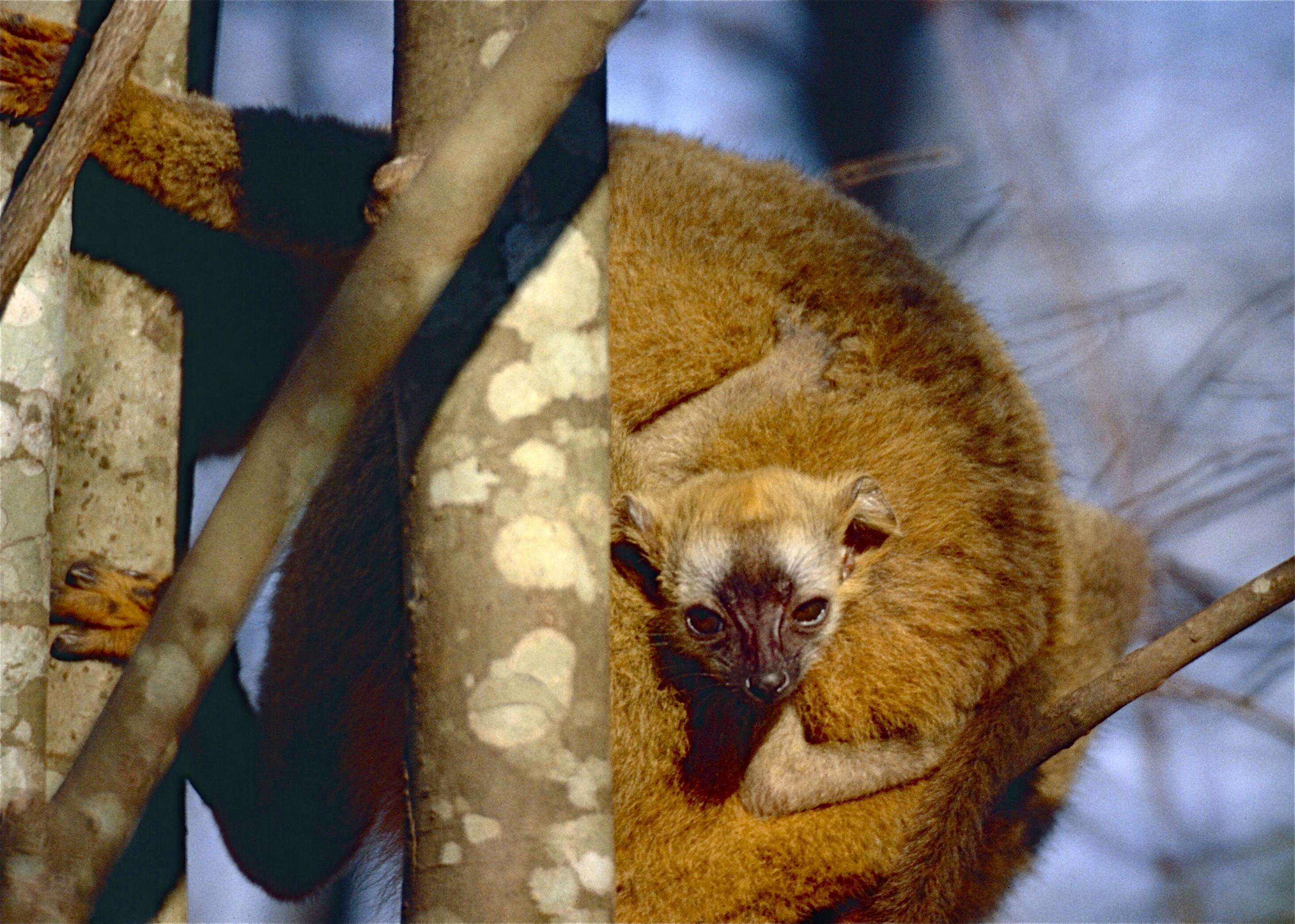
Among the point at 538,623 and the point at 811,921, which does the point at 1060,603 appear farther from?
the point at 538,623

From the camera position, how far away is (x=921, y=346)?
12.5 feet

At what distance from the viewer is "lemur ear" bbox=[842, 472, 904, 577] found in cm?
347

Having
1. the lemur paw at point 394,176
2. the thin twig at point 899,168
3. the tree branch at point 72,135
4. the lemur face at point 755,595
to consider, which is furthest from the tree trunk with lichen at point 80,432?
the thin twig at point 899,168

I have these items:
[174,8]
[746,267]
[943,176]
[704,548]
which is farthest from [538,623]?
[943,176]

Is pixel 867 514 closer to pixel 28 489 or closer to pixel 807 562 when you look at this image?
pixel 807 562

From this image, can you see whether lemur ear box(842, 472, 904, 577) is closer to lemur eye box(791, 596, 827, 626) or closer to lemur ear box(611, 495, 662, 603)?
lemur eye box(791, 596, 827, 626)

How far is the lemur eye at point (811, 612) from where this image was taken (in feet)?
11.6

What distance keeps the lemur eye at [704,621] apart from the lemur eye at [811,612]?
21 cm

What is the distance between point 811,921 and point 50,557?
2044 millimetres

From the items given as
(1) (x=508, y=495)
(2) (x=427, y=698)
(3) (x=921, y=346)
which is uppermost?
(3) (x=921, y=346)

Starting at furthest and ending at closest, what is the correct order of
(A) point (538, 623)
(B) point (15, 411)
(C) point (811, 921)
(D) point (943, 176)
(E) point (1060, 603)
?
(D) point (943, 176)
(E) point (1060, 603)
(C) point (811, 921)
(B) point (15, 411)
(A) point (538, 623)

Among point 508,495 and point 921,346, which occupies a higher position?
point 921,346

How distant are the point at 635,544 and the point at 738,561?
0.91 ft

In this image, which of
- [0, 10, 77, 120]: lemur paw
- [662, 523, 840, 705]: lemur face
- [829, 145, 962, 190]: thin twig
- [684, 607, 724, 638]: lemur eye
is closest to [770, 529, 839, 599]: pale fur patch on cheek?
[662, 523, 840, 705]: lemur face
